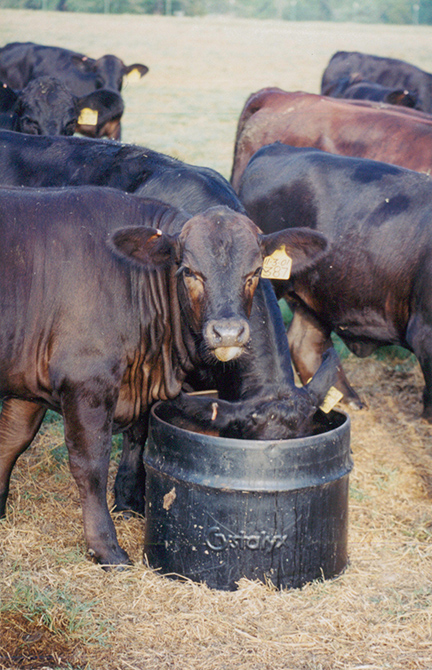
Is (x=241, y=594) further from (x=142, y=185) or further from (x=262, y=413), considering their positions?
(x=142, y=185)

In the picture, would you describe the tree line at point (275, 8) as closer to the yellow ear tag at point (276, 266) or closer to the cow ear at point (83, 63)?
the cow ear at point (83, 63)

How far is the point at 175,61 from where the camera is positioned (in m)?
29.7

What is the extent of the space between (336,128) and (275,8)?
55501mm

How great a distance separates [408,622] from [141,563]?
1.21m

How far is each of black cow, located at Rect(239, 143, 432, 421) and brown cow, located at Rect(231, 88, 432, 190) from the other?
1484mm

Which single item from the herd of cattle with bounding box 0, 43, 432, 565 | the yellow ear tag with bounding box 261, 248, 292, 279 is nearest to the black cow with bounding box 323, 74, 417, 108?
the herd of cattle with bounding box 0, 43, 432, 565

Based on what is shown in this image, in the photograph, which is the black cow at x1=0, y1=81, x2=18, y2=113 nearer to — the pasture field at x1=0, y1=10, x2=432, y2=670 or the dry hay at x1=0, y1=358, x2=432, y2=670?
the pasture field at x1=0, y1=10, x2=432, y2=670

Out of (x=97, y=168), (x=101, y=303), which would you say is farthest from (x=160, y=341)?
(x=97, y=168)

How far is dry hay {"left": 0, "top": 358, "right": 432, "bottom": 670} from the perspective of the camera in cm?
308

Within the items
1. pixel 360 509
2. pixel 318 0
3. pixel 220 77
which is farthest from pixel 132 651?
pixel 318 0

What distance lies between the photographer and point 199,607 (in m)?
3.40

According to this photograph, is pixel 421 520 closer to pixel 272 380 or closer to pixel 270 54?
pixel 272 380

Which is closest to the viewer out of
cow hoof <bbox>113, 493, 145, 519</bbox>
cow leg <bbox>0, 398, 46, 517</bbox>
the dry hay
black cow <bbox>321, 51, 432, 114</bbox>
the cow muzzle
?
the dry hay

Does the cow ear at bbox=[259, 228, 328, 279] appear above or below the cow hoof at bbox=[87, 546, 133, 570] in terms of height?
above
